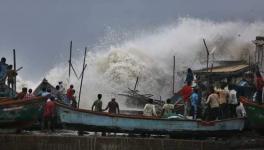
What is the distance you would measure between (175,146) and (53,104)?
4095mm

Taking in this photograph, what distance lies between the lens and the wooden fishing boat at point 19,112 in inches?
747

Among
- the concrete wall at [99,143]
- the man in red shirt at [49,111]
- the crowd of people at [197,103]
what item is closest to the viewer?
the concrete wall at [99,143]

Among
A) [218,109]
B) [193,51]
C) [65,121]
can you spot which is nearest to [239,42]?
[193,51]

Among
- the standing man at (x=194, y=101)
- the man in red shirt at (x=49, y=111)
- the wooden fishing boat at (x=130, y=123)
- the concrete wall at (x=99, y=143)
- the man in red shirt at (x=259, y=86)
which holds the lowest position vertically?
the concrete wall at (x=99, y=143)

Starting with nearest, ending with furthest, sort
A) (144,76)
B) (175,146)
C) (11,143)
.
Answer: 1. (11,143)
2. (175,146)
3. (144,76)

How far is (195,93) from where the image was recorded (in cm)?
2142

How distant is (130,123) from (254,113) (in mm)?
4246

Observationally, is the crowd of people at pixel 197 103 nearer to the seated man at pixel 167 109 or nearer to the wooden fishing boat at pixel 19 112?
the seated man at pixel 167 109

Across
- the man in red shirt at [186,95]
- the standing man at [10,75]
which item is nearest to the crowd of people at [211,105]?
the man in red shirt at [186,95]

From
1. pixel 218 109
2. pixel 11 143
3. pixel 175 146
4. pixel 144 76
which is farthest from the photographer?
pixel 144 76

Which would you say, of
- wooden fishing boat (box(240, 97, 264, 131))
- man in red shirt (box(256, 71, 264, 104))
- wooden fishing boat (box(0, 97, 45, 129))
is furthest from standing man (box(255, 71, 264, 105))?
wooden fishing boat (box(0, 97, 45, 129))

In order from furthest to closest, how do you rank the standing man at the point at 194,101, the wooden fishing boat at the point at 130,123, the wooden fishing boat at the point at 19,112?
the standing man at the point at 194,101
the wooden fishing boat at the point at 130,123
the wooden fishing boat at the point at 19,112

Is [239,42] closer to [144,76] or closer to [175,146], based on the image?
[144,76]

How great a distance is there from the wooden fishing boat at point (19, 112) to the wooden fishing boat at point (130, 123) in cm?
72
